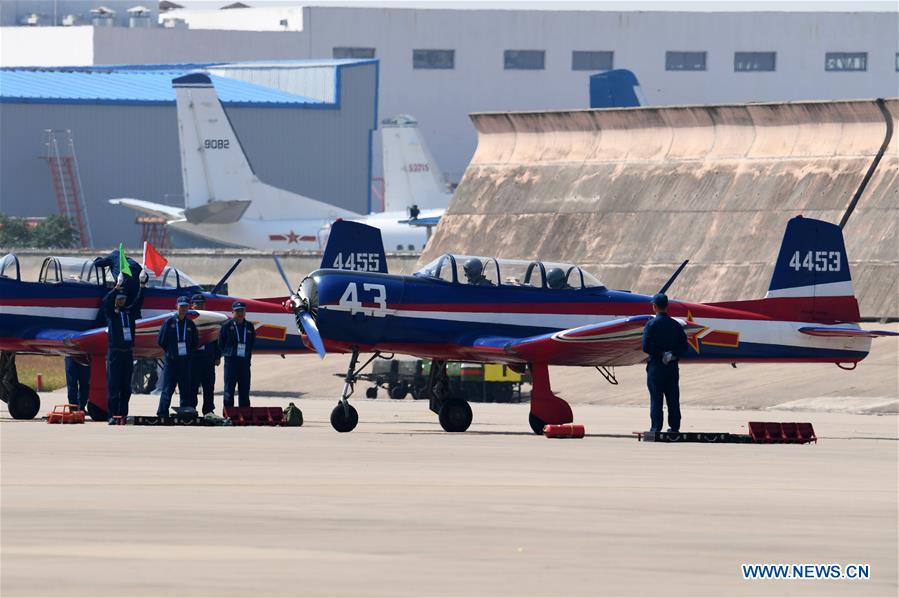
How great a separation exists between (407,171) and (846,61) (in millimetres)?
38203

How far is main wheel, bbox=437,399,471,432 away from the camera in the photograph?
21.4m

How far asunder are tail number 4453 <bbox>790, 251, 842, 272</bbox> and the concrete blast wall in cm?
1290

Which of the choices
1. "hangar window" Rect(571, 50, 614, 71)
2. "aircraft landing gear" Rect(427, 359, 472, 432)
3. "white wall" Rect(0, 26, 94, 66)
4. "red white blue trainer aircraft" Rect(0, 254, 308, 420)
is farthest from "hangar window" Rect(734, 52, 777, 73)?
"aircraft landing gear" Rect(427, 359, 472, 432)

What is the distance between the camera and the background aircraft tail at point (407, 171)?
3268 inches

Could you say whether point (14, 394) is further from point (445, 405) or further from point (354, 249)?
point (354, 249)

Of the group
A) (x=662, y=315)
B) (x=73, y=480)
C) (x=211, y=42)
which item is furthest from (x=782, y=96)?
(x=73, y=480)

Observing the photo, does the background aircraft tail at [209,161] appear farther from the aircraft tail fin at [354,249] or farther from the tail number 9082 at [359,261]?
the tail number 9082 at [359,261]

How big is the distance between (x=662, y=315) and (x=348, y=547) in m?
10.4

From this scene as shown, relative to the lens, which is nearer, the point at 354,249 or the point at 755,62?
the point at 354,249

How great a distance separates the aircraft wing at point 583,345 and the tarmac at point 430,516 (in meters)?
1.80

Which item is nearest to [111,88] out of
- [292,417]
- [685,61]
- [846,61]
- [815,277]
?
[685,61]

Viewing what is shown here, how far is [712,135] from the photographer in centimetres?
4106

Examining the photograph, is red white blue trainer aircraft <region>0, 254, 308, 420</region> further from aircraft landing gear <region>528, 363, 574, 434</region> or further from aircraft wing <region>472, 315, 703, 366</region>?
aircraft landing gear <region>528, 363, 574, 434</region>

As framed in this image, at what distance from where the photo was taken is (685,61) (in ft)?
356
